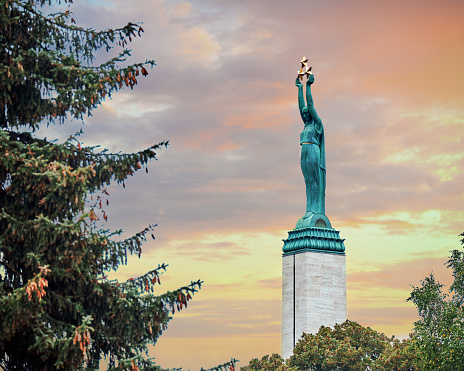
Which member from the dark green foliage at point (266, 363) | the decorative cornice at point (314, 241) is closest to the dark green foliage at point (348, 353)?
the dark green foliage at point (266, 363)

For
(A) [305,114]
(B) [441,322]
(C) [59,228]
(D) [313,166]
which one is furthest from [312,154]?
(C) [59,228]

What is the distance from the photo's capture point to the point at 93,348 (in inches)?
645

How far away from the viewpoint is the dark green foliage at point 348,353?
3397 centimetres

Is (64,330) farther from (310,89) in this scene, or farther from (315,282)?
(310,89)

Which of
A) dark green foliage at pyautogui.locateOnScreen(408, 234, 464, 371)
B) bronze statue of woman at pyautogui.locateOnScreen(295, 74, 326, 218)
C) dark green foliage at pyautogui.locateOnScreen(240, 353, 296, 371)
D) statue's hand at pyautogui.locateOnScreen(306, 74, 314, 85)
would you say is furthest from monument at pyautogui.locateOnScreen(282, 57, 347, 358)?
dark green foliage at pyautogui.locateOnScreen(408, 234, 464, 371)

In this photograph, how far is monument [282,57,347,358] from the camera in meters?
42.3

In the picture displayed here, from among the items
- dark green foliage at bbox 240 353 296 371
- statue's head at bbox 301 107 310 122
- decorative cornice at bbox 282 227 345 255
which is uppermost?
statue's head at bbox 301 107 310 122

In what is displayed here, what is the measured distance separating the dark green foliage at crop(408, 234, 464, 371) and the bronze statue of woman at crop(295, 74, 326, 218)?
18329 mm

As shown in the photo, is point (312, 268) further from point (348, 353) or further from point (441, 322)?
point (441, 322)

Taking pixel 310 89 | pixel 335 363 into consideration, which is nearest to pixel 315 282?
pixel 335 363

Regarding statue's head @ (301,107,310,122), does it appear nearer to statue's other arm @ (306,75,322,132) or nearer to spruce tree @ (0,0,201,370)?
statue's other arm @ (306,75,322,132)

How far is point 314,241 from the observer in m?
43.2

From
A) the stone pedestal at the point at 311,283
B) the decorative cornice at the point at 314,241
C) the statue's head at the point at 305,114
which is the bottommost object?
the stone pedestal at the point at 311,283

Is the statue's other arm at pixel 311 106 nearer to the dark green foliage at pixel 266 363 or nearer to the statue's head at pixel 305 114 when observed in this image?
the statue's head at pixel 305 114
